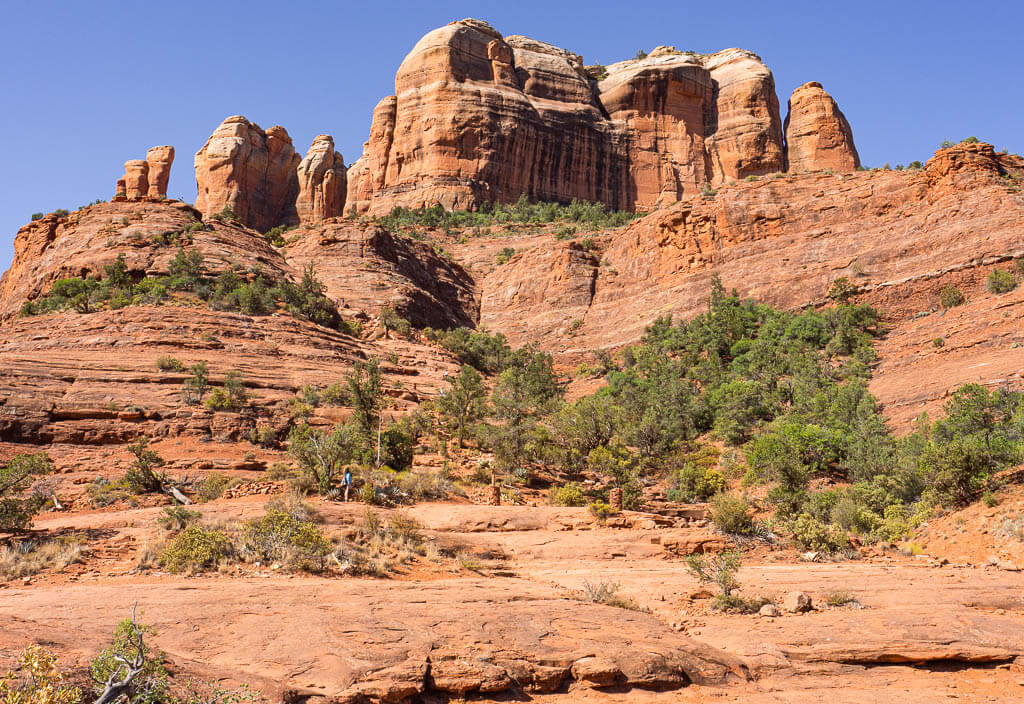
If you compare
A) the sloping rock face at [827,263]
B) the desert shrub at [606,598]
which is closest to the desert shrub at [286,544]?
the desert shrub at [606,598]

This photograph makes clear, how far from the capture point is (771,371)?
31047 mm

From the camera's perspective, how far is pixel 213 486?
18.9 m

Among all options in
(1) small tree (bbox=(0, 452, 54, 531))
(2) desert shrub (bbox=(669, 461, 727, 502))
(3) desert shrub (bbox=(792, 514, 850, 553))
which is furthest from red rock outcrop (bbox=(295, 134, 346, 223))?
(3) desert shrub (bbox=(792, 514, 850, 553))

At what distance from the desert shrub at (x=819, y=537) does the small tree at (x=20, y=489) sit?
16.4 metres

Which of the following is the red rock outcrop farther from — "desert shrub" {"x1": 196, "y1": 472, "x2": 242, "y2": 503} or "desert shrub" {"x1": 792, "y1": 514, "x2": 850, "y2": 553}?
"desert shrub" {"x1": 792, "y1": 514, "x2": 850, "y2": 553}

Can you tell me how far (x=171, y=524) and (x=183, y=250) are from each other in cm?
3090

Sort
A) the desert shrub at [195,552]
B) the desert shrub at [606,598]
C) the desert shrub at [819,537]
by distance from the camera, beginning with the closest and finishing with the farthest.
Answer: the desert shrub at [606,598] < the desert shrub at [195,552] < the desert shrub at [819,537]

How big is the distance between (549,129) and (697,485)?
6569 cm

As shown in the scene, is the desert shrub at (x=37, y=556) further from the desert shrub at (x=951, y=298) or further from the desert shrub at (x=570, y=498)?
the desert shrub at (x=951, y=298)

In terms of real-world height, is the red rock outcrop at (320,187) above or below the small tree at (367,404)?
above

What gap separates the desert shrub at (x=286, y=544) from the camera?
10719 millimetres

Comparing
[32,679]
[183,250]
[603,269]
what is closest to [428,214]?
[603,269]

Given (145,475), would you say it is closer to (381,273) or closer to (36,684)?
(36,684)

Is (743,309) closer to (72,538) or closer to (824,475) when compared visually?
(824,475)
